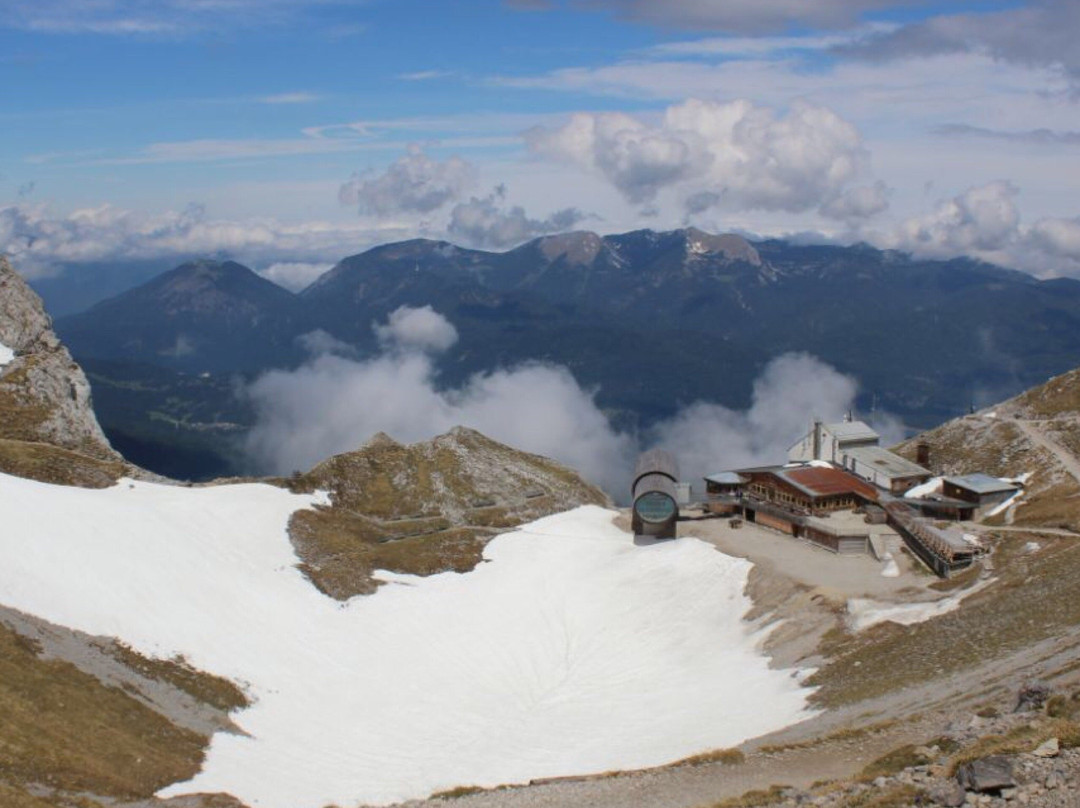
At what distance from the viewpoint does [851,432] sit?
128 meters

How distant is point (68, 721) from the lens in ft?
159

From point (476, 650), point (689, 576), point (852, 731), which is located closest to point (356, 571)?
point (476, 650)

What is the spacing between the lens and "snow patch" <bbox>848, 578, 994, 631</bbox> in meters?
65.1

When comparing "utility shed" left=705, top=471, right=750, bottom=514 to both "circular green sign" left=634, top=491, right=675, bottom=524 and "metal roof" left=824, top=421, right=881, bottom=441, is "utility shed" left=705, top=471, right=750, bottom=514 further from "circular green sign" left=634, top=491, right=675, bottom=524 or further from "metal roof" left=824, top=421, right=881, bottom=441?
"metal roof" left=824, top=421, right=881, bottom=441

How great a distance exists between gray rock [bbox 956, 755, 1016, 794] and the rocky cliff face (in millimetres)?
88118

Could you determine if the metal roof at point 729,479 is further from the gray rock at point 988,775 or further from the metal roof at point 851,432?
the gray rock at point 988,775

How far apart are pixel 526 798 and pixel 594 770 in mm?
9031

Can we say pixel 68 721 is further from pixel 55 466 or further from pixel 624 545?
pixel 624 545

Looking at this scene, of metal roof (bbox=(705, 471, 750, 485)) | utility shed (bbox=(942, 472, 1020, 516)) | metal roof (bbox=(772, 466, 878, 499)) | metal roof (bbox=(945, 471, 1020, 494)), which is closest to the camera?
utility shed (bbox=(942, 472, 1020, 516))

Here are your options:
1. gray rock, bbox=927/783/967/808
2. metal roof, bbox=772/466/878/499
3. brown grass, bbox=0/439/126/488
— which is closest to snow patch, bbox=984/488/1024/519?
metal roof, bbox=772/466/878/499

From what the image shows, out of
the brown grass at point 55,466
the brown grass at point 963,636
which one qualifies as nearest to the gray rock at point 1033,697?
the brown grass at point 963,636

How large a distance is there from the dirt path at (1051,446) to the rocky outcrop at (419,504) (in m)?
57.1

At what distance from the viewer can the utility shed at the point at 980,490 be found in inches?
3866

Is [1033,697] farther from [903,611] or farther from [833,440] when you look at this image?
[833,440]
